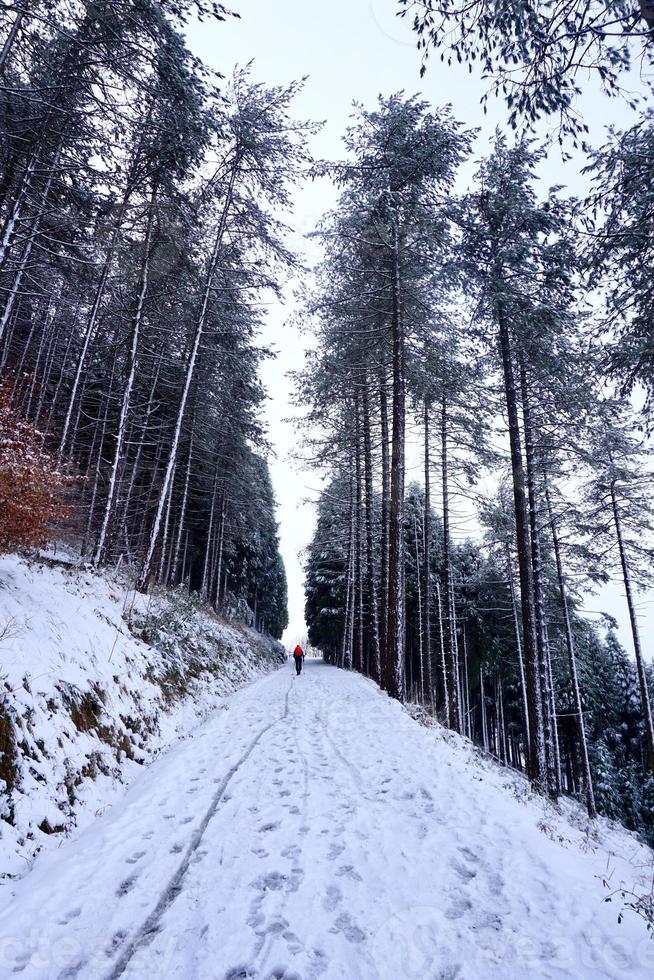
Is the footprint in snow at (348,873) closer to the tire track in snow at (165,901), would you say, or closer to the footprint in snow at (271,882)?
the footprint in snow at (271,882)

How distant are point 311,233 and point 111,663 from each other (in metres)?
12.1

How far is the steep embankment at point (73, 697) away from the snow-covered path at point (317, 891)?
0.36 m

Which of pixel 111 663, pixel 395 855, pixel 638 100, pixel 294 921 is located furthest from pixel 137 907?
pixel 638 100

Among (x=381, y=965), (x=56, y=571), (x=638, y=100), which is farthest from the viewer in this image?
(x=56, y=571)

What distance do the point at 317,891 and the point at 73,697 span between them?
369 centimetres

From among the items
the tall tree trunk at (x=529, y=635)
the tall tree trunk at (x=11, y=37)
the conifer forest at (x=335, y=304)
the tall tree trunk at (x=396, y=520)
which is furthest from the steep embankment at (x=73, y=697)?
the tall tree trunk at (x=11, y=37)

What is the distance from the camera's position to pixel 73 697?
513 cm

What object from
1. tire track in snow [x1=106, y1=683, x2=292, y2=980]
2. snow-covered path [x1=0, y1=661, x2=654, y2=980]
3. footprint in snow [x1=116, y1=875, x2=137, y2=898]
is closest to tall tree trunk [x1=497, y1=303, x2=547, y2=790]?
snow-covered path [x1=0, y1=661, x2=654, y2=980]

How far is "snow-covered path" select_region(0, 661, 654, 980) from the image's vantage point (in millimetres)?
2354

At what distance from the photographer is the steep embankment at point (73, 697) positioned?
12.5 feet

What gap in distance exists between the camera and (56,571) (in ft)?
25.5

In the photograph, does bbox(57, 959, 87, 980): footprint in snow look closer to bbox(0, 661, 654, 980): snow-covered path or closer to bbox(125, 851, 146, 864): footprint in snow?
bbox(0, 661, 654, 980): snow-covered path

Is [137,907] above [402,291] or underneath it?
underneath

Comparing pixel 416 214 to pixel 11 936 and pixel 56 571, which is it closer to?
pixel 56 571
